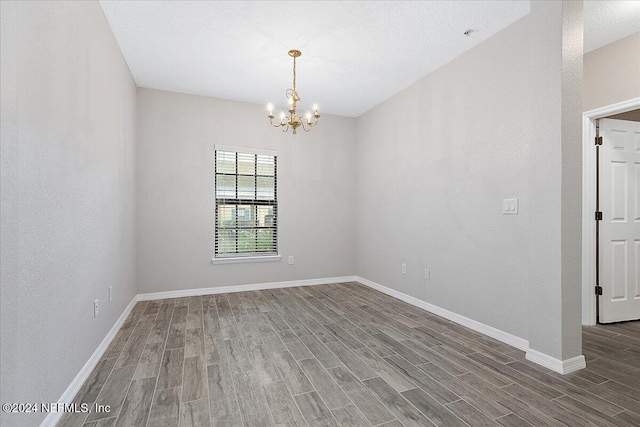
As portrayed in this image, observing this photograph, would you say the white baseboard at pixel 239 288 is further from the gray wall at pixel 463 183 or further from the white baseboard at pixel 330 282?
the gray wall at pixel 463 183

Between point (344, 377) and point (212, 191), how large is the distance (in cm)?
330

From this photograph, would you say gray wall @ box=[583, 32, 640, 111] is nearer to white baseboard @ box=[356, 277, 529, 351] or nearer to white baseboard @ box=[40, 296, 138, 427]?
white baseboard @ box=[356, 277, 529, 351]

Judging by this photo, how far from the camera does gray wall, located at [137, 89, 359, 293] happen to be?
424 centimetres

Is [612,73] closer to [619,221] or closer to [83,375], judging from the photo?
[619,221]

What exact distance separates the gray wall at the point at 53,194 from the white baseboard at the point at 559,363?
308cm

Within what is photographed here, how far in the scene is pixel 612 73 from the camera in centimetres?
307

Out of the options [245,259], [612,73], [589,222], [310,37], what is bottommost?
[245,259]

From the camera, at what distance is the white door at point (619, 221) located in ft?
10.6

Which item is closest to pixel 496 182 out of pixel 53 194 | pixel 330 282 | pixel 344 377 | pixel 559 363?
pixel 559 363

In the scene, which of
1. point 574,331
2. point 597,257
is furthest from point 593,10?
point 574,331

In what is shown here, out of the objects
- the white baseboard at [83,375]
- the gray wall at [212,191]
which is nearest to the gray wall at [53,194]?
the white baseboard at [83,375]

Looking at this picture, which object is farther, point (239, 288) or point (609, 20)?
point (239, 288)

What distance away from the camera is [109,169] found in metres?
2.79

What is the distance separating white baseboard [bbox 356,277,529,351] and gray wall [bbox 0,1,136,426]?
3219 millimetres
